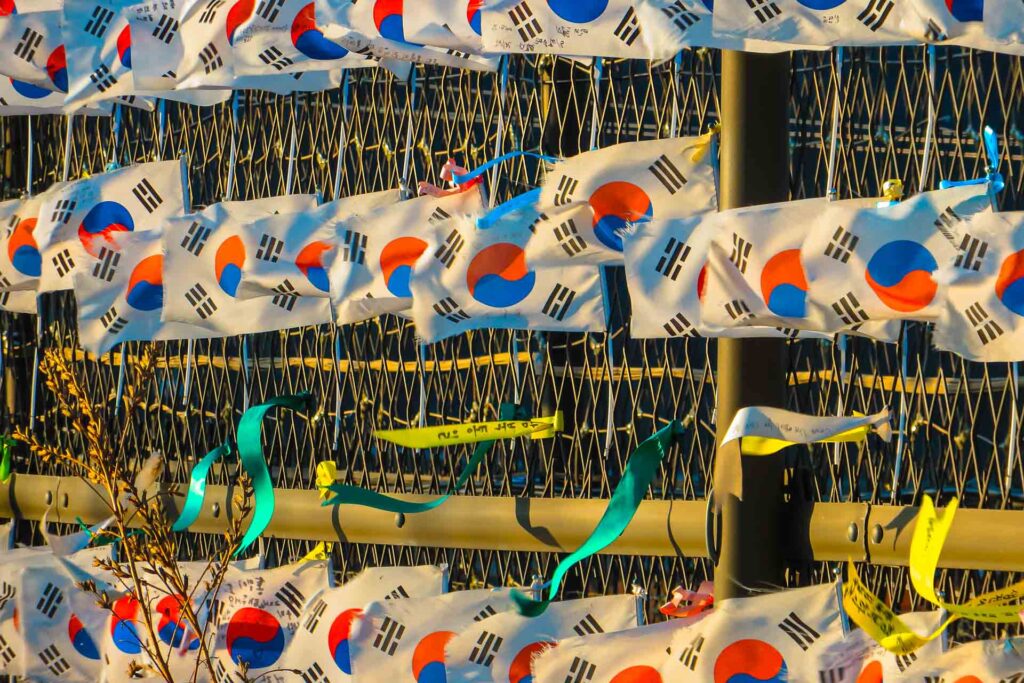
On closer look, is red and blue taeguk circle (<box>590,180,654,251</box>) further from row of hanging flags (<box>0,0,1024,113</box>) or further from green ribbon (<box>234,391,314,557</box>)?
green ribbon (<box>234,391,314,557</box>)

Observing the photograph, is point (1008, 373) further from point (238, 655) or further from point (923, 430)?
point (238, 655)

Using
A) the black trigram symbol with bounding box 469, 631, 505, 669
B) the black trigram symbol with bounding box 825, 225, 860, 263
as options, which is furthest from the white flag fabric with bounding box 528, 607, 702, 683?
the black trigram symbol with bounding box 825, 225, 860, 263

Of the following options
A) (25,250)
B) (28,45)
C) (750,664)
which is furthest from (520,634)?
(28,45)

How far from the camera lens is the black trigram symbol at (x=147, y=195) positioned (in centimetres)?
344

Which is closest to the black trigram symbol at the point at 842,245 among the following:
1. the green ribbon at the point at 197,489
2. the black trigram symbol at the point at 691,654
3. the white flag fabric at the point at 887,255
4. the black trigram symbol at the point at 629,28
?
the white flag fabric at the point at 887,255

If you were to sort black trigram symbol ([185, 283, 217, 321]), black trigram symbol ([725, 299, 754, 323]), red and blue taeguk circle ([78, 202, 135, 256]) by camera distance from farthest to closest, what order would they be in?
red and blue taeguk circle ([78, 202, 135, 256]) < black trigram symbol ([185, 283, 217, 321]) < black trigram symbol ([725, 299, 754, 323])

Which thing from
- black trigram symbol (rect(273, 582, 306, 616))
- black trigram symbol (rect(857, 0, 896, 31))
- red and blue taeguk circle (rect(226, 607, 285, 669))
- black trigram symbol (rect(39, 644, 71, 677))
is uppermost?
black trigram symbol (rect(857, 0, 896, 31))

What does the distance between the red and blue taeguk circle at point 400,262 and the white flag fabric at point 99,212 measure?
644mm

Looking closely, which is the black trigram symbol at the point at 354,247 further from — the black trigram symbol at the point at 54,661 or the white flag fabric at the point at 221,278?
the black trigram symbol at the point at 54,661

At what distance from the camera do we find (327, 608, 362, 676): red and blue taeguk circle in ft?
10.3

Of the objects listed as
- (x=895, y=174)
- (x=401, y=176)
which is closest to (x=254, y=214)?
(x=401, y=176)

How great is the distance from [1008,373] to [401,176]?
1275 millimetres

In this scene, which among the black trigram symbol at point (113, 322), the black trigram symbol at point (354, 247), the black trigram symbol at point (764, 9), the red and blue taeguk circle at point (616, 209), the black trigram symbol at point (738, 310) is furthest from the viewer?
the black trigram symbol at point (113, 322)

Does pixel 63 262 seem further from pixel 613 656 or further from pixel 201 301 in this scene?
pixel 613 656
